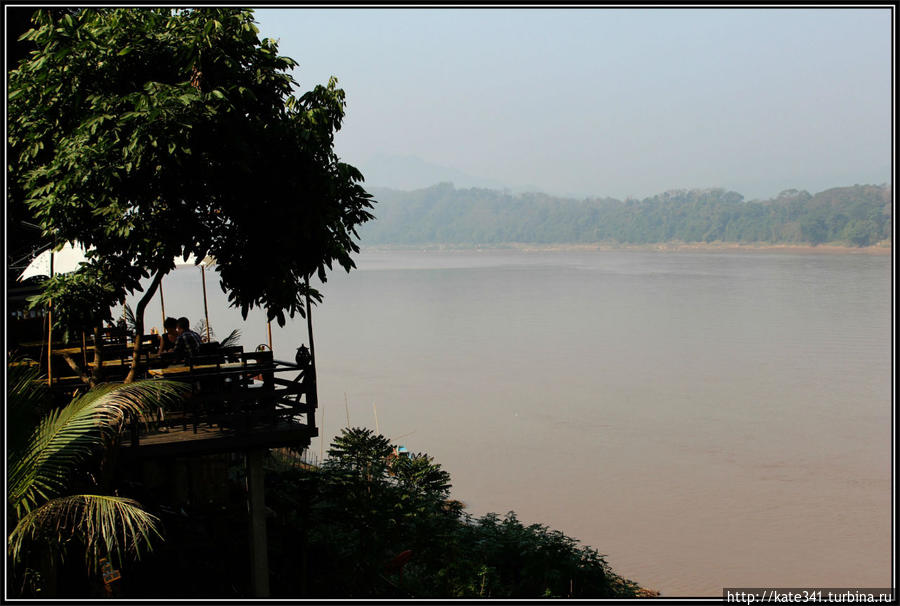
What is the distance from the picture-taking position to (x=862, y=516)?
16.5 metres

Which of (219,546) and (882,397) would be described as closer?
(219,546)

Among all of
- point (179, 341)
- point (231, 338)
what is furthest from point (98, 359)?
point (231, 338)

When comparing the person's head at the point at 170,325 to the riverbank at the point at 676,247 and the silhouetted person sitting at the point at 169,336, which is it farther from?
the riverbank at the point at 676,247

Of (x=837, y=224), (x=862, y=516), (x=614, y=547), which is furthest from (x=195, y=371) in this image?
(x=837, y=224)

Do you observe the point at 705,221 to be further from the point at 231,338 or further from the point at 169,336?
the point at 169,336

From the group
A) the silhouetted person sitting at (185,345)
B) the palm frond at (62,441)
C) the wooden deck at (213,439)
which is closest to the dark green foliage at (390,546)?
the wooden deck at (213,439)

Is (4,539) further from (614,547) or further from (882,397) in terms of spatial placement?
(882,397)

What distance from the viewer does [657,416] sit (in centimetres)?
2428

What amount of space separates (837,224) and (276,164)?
135033 mm

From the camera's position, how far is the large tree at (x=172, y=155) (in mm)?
7074

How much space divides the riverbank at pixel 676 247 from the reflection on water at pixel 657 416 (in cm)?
7068

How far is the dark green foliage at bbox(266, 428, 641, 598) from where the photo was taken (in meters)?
9.13

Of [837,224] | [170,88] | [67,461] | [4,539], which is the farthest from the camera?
[837,224]

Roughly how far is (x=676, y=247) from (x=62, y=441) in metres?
154
